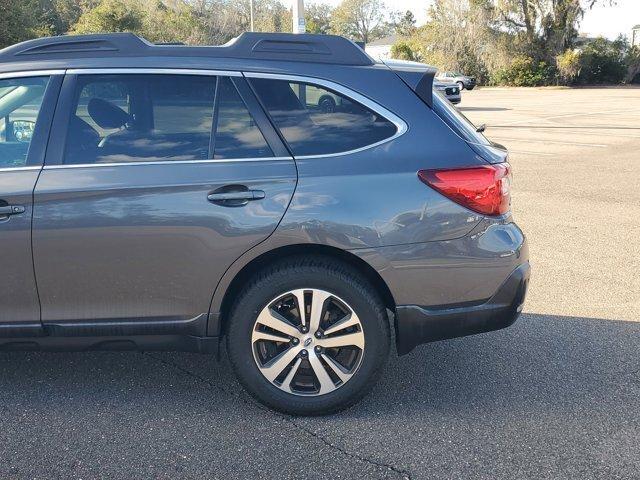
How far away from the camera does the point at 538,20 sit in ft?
156

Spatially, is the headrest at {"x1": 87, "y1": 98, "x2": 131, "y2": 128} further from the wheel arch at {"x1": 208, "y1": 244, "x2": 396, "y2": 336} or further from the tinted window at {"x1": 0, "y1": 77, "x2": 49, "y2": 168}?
the wheel arch at {"x1": 208, "y1": 244, "x2": 396, "y2": 336}

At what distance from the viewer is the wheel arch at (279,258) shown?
3.08 m

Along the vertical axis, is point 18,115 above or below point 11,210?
above

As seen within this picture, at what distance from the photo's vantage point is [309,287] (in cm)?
306

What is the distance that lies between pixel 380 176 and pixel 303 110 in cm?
51

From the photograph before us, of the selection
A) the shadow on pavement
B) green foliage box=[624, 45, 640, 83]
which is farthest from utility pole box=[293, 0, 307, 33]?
green foliage box=[624, 45, 640, 83]

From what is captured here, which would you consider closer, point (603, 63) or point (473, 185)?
point (473, 185)

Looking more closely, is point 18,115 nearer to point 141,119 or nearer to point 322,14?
point 141,119

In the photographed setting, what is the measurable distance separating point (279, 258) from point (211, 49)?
1.11 meters

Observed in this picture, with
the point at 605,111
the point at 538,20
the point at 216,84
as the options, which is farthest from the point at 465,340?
the point at 538,20

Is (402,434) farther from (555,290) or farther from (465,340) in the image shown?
(555,290)

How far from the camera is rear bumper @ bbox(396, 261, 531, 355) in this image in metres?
3.13

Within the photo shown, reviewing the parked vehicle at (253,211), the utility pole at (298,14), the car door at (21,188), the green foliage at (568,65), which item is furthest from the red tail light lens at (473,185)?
the green foliage at (568,65)

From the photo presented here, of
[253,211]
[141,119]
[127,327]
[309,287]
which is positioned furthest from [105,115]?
[309,287]
